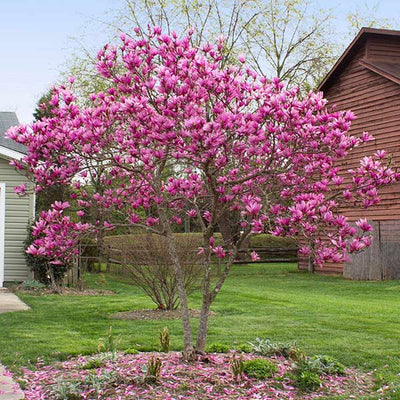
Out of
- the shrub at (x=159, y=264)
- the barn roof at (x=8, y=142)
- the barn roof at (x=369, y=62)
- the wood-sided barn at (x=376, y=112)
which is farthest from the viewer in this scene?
the barn roof at (x=369, y=62)

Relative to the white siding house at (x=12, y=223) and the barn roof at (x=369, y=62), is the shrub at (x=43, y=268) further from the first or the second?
the barn roof at (x=369, y=62)

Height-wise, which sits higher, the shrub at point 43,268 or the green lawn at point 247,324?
the shrub at point 43,268

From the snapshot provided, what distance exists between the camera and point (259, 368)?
18.6 ft

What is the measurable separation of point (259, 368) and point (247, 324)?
3448mm

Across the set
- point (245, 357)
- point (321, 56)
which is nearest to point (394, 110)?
point (321, 56)

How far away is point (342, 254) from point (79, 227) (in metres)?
2.28

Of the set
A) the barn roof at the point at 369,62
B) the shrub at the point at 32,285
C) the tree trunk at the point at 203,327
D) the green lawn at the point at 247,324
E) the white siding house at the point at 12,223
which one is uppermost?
the barn roof at the point at 369,62

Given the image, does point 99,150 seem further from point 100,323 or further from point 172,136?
point 100,323

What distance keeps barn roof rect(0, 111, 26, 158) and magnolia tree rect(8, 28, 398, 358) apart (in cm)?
760

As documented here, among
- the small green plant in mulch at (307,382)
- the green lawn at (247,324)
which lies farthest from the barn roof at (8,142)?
the small green plant in mulch at (307,382)

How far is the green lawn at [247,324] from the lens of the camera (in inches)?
280

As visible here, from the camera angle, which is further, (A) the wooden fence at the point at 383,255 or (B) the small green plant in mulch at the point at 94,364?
(A) the wooden fence at the point at 383,255

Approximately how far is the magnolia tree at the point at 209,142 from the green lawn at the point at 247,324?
1.77 metres

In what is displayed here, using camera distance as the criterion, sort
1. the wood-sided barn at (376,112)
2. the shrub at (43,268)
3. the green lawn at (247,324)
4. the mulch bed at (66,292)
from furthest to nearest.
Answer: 1. the wood-sided barn at (376,112)
2. the shrub at (43,268)
3. the mulch bed at (66,292)
4. the green lawn at (247,324)
